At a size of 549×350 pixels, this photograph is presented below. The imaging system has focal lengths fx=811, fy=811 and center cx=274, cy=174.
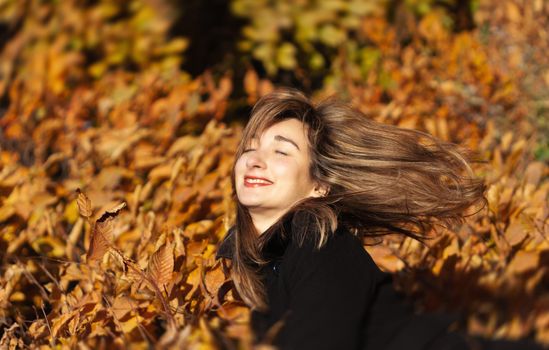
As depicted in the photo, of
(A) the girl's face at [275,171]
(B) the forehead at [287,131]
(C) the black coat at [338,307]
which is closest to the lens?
(C) the black coat at [338,307]

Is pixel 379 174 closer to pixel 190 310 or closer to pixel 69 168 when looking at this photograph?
pixel 190 310

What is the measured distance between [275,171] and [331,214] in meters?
0.25

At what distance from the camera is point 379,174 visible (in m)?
2.88

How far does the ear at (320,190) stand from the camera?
276 centimetres

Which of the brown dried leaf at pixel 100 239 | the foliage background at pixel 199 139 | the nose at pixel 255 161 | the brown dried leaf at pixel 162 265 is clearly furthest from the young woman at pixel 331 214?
the brown dried leaf at pixel 100 239

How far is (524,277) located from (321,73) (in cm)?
440

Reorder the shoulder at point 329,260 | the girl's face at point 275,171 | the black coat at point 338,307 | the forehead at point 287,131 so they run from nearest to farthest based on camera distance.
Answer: the black coat at point 338,307 → the shoulder at point 329,260 → the girl's face at point 275,171 → the forehead at point 287,131

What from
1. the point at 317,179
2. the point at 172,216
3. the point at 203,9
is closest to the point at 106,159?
the point at 172,216

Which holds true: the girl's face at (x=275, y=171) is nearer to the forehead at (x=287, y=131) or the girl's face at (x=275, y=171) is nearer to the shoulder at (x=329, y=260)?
the forehead at (x=287, y=131)

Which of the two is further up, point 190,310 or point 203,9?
point 203,9

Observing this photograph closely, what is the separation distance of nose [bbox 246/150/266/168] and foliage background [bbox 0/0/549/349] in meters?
0.25

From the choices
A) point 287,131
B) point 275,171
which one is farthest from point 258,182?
point 287,131

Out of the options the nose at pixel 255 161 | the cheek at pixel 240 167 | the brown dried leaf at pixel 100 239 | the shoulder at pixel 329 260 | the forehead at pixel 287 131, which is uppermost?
the forehead at pixel 287 131

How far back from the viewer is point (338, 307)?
2.09 meters
